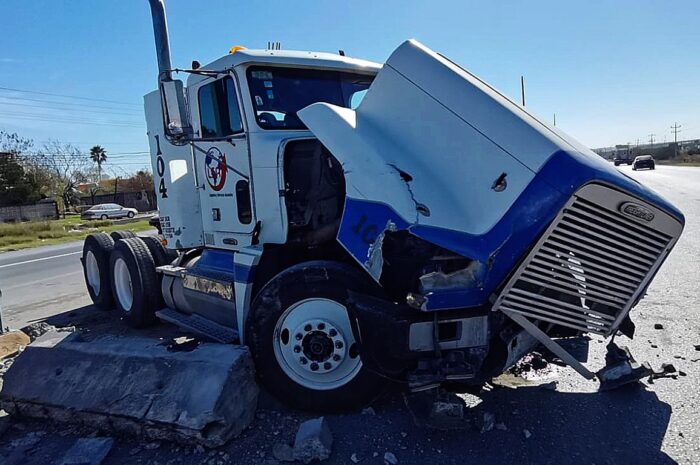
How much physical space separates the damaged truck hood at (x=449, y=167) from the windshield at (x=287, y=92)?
93 cm

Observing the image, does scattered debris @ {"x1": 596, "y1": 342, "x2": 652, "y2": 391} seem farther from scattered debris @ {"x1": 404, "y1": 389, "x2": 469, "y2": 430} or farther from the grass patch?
the grass patch

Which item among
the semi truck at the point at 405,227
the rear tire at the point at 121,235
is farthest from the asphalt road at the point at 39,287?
the semi truck at the point at 405,227

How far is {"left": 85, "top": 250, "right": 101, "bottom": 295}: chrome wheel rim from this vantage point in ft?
23.1

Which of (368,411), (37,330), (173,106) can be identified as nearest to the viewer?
(368,411)

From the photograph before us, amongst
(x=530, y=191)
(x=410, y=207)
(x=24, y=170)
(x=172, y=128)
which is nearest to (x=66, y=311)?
(x=172, y=128)

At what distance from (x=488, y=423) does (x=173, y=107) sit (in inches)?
137

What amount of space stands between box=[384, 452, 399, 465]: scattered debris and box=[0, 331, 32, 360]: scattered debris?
4.28 m

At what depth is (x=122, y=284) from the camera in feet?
21.3

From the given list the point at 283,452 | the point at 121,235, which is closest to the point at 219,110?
the point at 283,452

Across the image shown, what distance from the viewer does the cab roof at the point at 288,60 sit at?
429cm

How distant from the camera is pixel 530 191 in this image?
2.64 m

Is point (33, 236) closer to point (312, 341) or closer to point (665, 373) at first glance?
point (312, 341)

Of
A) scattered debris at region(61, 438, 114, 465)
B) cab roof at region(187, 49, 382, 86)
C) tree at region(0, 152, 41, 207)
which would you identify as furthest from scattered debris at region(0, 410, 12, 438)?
tree at region(0, 152, 41, 207)

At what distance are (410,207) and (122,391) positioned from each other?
2.38 m
